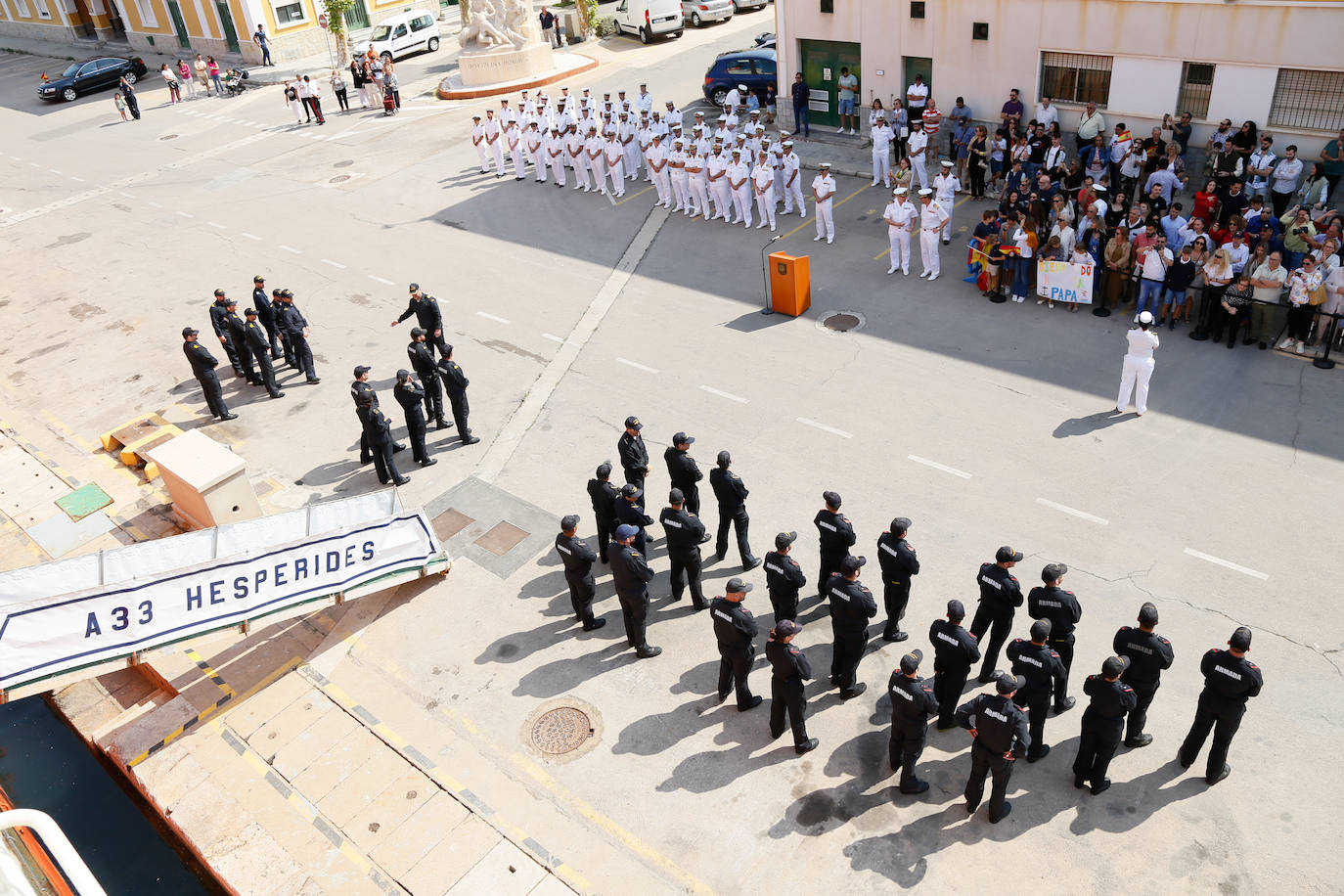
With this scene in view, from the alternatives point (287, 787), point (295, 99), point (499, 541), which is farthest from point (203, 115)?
point (287, 787)

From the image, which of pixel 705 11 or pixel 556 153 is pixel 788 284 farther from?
pixel 705 11

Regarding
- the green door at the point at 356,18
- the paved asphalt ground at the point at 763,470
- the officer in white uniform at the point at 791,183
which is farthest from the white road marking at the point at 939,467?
the green door at the point at 356,18

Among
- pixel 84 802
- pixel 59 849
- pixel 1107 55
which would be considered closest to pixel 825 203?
pixel 1107 55

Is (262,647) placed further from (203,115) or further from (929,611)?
(203,115)

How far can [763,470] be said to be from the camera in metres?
12.9

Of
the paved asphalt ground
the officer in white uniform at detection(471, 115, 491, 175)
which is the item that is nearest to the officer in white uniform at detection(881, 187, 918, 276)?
the paved asphalt ground

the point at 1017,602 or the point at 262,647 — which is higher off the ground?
the point at 1017,602

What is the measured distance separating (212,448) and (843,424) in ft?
27.3

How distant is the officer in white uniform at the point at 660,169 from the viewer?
21.8 meters

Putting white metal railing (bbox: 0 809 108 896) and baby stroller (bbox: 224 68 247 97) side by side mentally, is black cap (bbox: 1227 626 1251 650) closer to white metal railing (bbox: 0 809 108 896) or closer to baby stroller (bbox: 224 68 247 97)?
white metal railing (bbox: 0 809 108 896)

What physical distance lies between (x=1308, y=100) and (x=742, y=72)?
1398cm

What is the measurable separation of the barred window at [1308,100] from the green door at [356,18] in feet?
123

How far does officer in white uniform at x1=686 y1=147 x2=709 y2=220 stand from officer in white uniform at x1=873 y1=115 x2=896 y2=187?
3796 mm

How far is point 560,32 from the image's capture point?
126 feet
